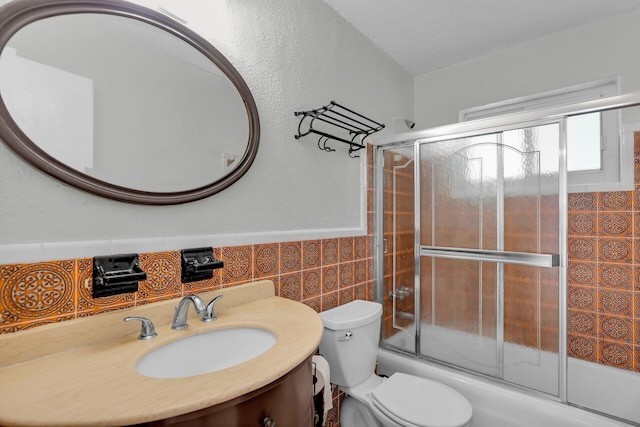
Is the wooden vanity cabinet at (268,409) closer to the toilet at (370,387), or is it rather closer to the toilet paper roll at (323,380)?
the toilet paper roll at (323,380)

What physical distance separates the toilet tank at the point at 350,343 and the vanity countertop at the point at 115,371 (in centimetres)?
47

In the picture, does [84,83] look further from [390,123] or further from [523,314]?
[523,314]

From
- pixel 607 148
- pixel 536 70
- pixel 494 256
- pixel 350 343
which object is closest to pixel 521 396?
pixel 494 256

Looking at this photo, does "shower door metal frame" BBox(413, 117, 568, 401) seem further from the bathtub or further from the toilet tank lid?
the toilet tank lid

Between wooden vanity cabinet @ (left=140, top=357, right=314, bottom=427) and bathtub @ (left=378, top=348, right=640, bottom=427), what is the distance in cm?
120

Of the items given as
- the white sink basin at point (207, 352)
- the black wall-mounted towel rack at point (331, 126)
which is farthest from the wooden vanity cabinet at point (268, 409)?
the black wall-mounted towel rack at point (331, 126)

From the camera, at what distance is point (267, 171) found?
146cm

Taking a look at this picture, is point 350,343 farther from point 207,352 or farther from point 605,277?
point 605,277

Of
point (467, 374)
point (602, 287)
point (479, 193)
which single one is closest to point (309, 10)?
point (479, 193)

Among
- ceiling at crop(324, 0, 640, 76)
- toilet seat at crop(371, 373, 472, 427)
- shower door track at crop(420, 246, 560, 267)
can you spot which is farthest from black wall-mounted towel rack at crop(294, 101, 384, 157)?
toilet seat at crop(371, 373, 472, 427)

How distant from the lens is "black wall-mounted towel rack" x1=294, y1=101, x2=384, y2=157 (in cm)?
157

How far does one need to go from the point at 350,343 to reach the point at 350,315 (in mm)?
135

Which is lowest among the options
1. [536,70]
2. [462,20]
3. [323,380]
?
[323,380]

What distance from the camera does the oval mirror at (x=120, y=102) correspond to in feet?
2.73
